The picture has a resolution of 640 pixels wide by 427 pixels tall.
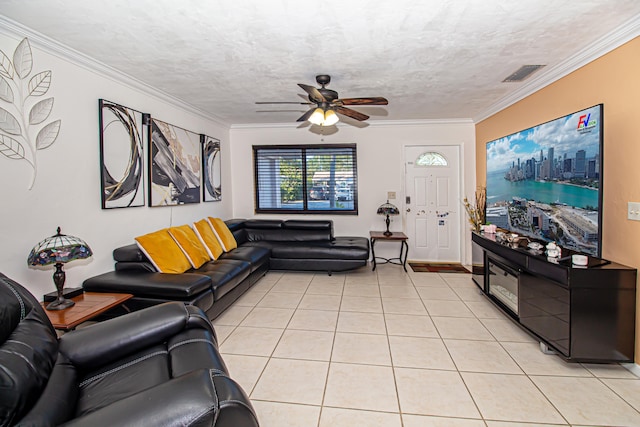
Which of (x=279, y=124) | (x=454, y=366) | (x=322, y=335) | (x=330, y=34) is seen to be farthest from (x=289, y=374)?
(x=279, y=124)

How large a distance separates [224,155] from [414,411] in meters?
4.97

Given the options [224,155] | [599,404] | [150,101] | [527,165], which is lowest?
[599,404]

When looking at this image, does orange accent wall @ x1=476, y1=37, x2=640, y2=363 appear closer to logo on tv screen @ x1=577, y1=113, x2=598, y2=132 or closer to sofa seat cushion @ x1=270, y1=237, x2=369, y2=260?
logo on tv screen @ x1=577, y1=113, x2=598, y2=132

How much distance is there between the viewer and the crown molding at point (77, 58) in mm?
2189

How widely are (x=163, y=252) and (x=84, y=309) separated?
1.03m

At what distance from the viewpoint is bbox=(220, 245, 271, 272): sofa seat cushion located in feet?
13.5

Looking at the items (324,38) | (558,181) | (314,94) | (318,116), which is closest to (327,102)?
(318,116)

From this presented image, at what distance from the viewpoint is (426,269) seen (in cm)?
514

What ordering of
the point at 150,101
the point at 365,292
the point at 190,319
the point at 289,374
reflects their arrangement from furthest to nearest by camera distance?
the point at 365,292 < the point at 150,101 < the point at 289,374 < the point at 190,319

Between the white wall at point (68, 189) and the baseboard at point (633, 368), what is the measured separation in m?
4.62

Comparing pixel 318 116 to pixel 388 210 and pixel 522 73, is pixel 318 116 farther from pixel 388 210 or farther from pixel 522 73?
pixel 388 210

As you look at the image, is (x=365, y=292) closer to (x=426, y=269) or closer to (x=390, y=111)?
(x=426, y=269)

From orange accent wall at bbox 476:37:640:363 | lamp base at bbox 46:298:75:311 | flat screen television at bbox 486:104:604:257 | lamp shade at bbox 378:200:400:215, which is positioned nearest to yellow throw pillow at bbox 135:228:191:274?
lamp base at bbox 46:298:75:311

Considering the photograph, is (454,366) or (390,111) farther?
(390,111)
